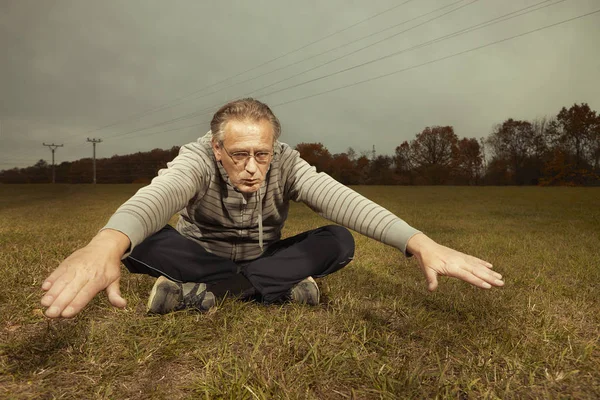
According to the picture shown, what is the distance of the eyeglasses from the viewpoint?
2.47m

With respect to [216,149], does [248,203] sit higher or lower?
lower

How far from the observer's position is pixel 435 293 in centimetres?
324

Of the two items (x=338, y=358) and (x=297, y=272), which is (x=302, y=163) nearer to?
(x=297, y=272)

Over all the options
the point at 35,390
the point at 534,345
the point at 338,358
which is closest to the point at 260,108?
the point at 338,358

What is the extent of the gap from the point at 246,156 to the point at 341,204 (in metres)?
0.66

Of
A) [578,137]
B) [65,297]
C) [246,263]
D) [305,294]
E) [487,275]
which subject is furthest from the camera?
[578,137]

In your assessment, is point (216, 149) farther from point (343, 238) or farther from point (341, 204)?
point (343, 238)

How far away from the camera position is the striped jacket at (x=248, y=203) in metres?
2.21

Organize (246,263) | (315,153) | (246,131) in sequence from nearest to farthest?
(246,131) < (246,263) < (315,153)

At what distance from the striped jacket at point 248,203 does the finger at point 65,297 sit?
2.02 feet

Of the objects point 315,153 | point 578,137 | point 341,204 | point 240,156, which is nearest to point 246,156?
point 240,156

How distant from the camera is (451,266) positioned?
185cm

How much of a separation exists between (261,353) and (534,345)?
1.50 meters

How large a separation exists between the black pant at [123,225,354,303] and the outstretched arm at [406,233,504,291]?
972 millimetres
